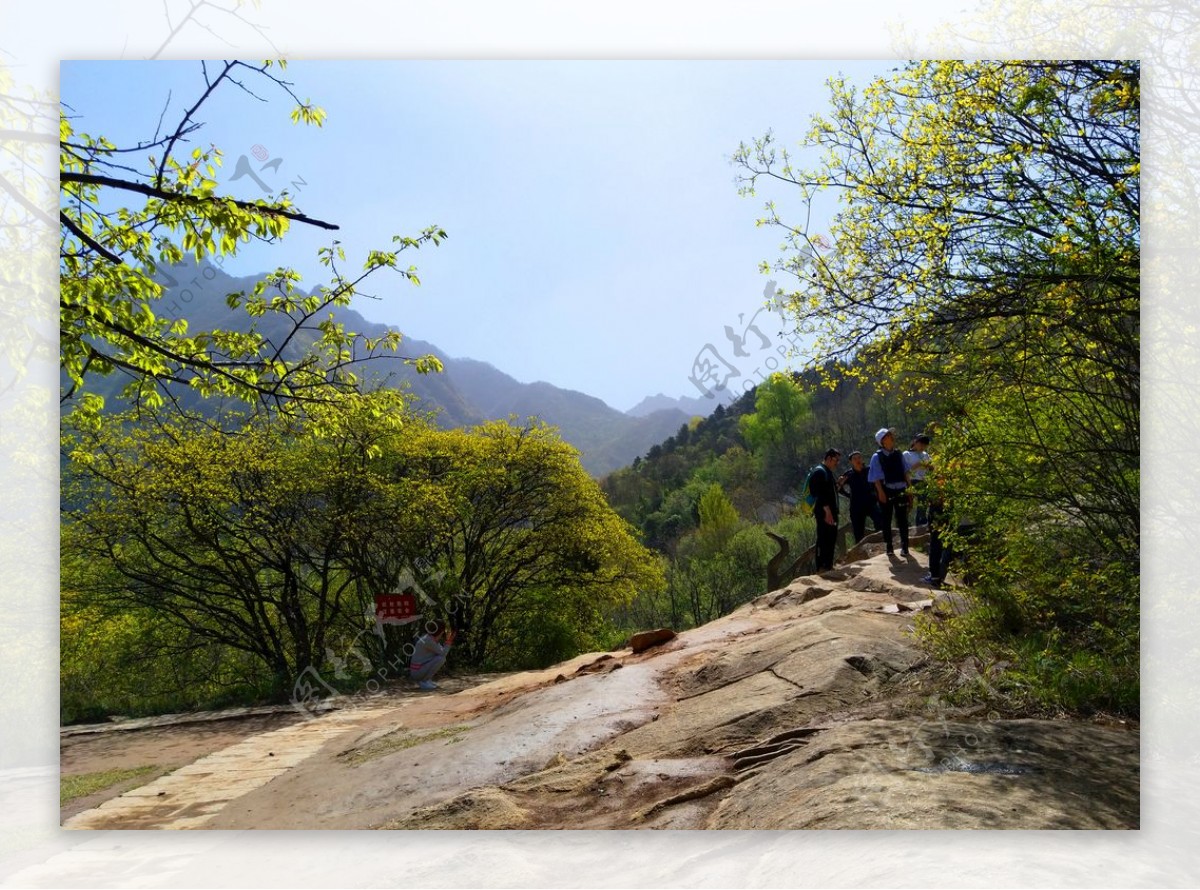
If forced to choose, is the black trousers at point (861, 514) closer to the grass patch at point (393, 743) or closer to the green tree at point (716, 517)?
the green tree at point (716, 517)

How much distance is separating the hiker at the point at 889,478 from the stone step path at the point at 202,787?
5.00 m

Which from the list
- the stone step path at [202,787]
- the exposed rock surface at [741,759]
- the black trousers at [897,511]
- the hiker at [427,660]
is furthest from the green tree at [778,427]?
the stone step path at [202,787]

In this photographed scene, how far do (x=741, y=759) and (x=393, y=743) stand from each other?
236cm

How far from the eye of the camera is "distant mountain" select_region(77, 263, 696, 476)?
524 cm

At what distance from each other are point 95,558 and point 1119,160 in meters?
7.73

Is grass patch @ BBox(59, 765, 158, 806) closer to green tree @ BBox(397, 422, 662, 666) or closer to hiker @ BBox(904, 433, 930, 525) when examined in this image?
green tree @ BBox(397, 422, 662, 666)

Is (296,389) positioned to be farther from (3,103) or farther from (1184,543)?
(1184,543)

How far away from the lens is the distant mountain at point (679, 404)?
6238mm

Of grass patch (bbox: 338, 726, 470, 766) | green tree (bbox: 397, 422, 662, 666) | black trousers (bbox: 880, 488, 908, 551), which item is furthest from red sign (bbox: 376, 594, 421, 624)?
black trousers (bbox: 880, 488, 908, 551)

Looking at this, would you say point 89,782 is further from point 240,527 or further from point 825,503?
point 825,503

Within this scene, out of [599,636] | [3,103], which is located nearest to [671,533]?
[599,636]

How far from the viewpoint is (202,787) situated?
5031 millimetres

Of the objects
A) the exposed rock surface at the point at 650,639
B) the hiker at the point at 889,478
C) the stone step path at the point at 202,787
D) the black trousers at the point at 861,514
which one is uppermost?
the hiker at the point at 889,478

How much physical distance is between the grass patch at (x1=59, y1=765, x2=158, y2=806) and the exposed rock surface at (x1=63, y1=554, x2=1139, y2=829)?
0.24 meters
